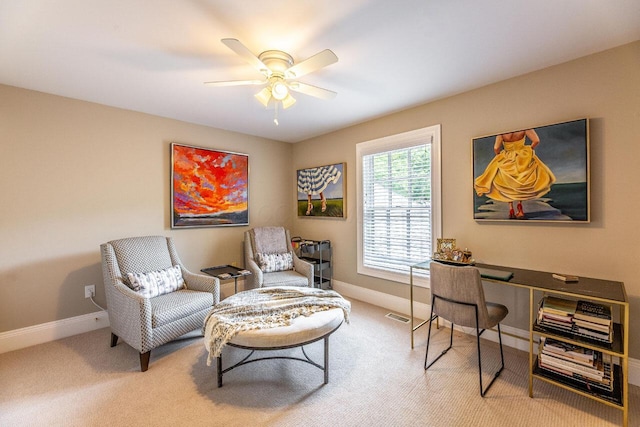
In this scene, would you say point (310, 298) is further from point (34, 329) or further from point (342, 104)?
point (34, 329)

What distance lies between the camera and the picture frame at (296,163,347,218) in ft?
13.1

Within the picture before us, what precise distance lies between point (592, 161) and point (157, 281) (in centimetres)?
383

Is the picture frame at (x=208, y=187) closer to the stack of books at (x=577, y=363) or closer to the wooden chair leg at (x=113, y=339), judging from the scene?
the wooden chair leg at (x=113, y=339)

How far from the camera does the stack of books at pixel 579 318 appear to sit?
171 centimetres

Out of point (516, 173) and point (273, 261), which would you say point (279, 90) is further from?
point (273, 261)

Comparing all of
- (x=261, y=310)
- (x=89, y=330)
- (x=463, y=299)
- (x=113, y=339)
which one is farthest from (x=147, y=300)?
(x=463, y=299)

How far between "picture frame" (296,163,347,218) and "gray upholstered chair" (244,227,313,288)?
2.15 feet

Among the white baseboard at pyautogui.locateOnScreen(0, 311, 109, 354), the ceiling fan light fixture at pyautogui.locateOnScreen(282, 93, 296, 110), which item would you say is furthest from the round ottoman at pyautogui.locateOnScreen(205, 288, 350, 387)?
the white baseboard at pyautogui.locateOnScreen(0, 311, 109, 354)

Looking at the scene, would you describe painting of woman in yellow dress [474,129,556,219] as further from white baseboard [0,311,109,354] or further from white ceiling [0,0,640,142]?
white baseboard [0,311,109,354]

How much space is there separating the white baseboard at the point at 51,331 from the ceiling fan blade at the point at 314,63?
3214mm

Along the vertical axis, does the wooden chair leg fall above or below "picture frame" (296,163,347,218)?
below

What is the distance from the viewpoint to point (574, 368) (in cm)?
179

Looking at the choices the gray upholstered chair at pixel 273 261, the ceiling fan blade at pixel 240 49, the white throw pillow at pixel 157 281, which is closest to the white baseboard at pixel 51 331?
the white throw pillow at pixel 157 281

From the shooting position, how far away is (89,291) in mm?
2969
